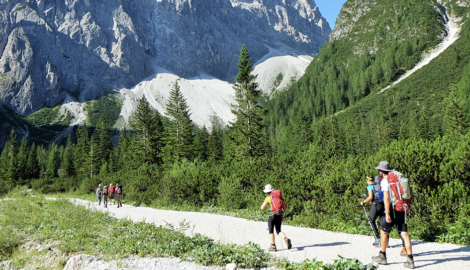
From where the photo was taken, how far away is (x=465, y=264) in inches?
214

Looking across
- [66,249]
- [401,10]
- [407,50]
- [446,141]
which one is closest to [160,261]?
[66,249]

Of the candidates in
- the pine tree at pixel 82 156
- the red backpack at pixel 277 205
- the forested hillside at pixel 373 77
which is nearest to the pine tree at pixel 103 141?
the pine tree at pixel 82 156

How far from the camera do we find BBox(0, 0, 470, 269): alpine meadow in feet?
29.6

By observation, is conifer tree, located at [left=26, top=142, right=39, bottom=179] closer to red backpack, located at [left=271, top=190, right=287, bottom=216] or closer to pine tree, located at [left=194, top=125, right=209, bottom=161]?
pine tree, located at [left=194, top=125, right=209, bottom=161]

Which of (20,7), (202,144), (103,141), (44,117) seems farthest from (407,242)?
(20,7)

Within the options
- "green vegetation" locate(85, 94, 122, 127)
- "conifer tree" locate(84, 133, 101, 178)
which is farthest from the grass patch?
"conifer tree" locate(84, 133, 101, 178)

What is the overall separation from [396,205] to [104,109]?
185732 mm

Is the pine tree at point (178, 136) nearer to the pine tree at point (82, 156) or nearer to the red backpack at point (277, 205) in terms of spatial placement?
the red backpack at point (277, 205)

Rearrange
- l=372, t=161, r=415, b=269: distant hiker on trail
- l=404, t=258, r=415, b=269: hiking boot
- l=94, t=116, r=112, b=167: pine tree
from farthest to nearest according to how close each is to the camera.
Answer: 1. l=94, t=116, r=112, b=167: pine tree
2. l=372, t=161, r=415, b=269: distant hiker on trail
3. l=404, t=258, r=415, b=269: hiking boot

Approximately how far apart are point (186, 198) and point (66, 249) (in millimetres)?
10147

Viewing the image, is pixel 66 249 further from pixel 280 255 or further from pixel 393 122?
pixel 393 122

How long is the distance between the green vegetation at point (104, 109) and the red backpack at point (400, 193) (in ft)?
553

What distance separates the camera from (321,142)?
61.7 m

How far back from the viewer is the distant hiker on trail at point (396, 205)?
217 inches
